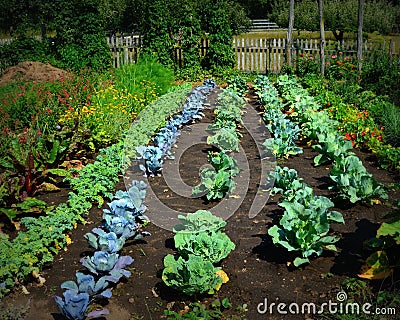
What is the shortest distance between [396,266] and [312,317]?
0.90 metres

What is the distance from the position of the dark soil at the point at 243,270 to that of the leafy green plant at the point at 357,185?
0.17 m

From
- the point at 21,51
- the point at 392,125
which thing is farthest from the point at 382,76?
the point at 21,51

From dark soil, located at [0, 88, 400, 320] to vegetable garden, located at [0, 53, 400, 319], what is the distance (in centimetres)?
2

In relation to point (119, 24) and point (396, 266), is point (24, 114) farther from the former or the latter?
point (119, 24)

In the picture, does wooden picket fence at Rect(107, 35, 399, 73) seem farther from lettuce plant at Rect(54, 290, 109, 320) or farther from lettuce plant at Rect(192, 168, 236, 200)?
lettuce plant at Rect(54, 290, 109, 320)

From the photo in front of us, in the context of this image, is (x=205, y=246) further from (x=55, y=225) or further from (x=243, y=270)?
(x=55, y=225)

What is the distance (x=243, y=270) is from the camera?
14.8 ft

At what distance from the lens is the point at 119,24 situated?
112ft

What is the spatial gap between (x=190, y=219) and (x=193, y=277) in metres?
0.90
